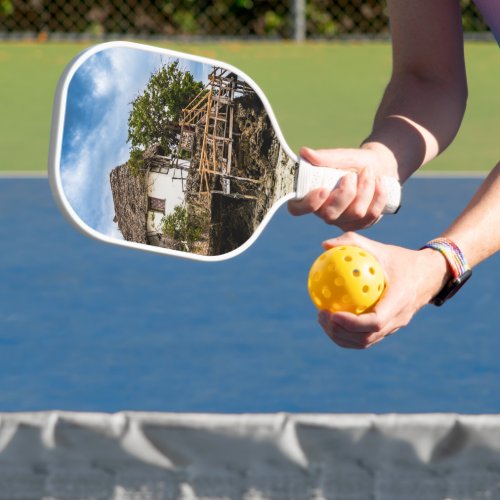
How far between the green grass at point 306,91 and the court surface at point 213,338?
5.92 feet

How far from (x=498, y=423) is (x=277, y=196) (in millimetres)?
591

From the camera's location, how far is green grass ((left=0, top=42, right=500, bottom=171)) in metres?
7.54

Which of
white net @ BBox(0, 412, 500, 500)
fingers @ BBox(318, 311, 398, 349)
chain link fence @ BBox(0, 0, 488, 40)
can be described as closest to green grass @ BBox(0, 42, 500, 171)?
chain link fence @ BBox(0, 0, 488, 40)

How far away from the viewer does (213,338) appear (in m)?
4.43

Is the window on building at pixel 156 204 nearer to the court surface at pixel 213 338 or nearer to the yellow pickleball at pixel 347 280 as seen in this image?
the yellow pickleball at pixel 347 280

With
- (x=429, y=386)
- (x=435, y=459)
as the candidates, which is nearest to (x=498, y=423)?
(x=435, y=459)

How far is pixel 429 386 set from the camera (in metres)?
3.98

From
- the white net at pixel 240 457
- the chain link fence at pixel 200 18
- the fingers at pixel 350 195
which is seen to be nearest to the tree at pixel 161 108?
the fingers at pixel 350 195

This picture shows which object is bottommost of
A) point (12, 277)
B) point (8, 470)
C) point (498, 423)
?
point (12, 277)

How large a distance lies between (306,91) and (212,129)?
7.19m

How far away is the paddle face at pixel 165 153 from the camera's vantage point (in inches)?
83.4

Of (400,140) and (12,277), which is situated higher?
(400,140)

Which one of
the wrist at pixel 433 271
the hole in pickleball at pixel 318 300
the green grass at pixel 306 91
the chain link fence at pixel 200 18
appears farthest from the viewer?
the chain link fence at pixel 200 18

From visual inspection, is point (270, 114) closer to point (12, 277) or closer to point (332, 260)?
point (332, 260)
